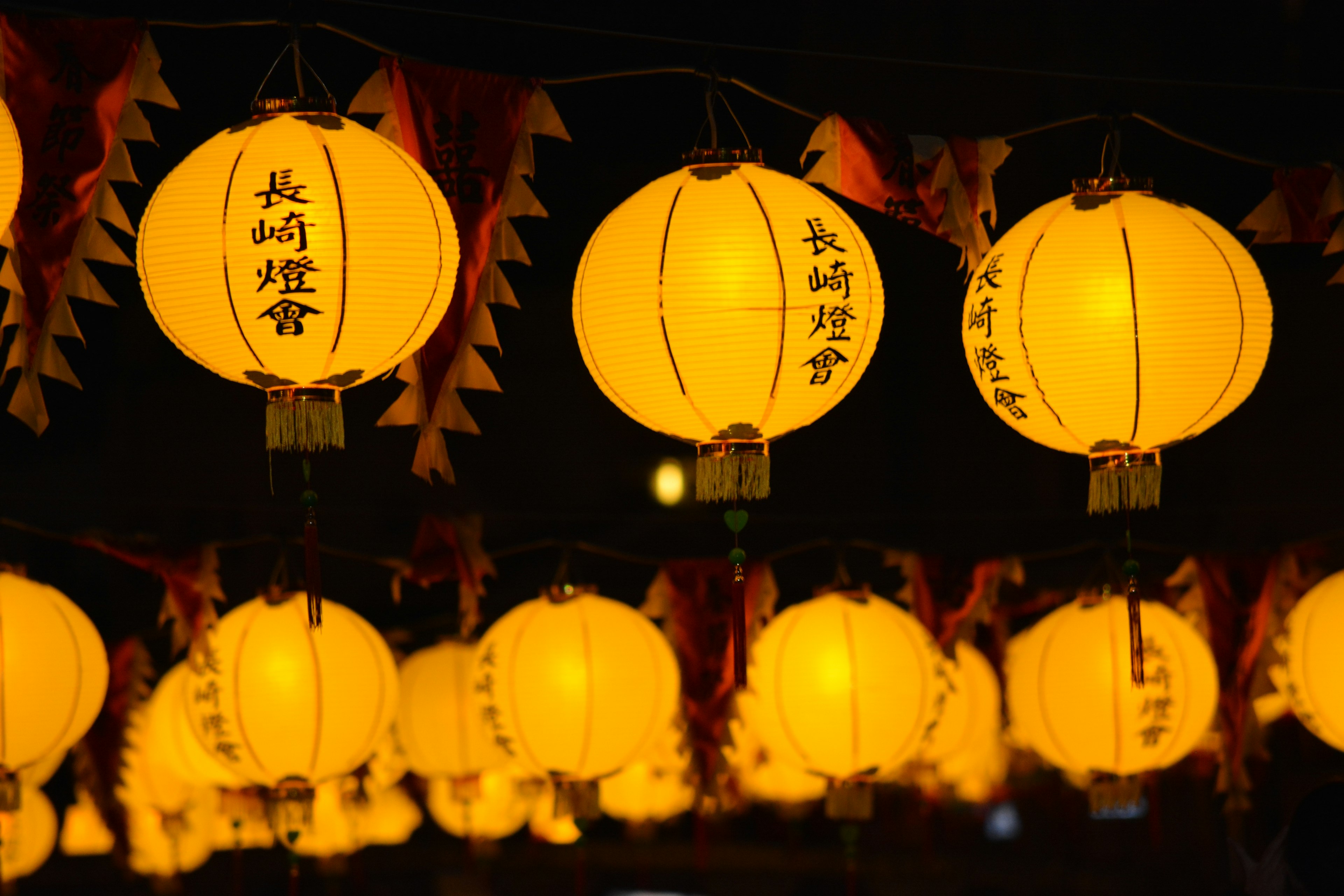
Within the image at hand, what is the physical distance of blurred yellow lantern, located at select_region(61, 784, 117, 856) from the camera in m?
7.29

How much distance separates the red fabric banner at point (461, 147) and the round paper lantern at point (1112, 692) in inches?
107

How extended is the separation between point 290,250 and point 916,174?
1.70 m

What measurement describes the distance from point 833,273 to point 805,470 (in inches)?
149

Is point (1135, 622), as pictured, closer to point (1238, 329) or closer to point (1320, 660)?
point (1238, 329)

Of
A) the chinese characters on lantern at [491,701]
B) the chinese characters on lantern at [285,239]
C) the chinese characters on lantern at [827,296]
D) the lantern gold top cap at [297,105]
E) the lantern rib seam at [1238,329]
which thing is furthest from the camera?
the chinese characters on lantern at [491,701]

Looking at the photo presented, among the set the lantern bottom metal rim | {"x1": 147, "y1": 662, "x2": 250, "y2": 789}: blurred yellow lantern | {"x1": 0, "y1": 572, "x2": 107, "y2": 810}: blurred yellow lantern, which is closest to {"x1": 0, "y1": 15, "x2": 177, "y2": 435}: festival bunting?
the lantern bottom metal rim

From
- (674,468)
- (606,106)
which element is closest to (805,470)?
(674,468)

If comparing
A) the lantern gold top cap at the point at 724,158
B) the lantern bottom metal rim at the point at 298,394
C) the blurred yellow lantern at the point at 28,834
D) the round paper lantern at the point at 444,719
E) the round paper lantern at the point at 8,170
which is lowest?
the blurred yellow lantern at the point at 28,834

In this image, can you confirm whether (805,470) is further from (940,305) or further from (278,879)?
(278,879)

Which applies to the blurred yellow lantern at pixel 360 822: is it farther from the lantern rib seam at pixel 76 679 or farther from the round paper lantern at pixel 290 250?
the round paper lantern at pixel 290 250

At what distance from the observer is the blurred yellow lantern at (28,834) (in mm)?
6676

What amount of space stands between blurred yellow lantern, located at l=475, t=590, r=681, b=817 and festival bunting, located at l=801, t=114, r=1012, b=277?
1760 millimetres

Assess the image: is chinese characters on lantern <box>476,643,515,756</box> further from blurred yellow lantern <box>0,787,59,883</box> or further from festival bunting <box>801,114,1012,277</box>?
blurred yellow lantern <box>0,787,59,883</box>

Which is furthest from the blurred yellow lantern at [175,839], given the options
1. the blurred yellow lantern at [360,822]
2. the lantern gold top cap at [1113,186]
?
the lantern gold top cap at [1113,186]
